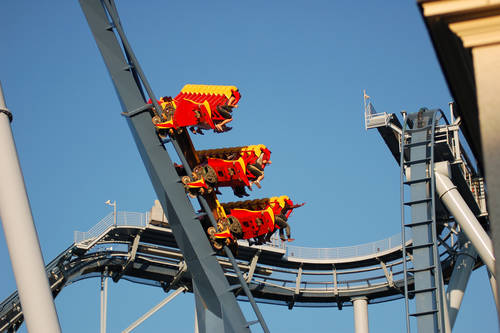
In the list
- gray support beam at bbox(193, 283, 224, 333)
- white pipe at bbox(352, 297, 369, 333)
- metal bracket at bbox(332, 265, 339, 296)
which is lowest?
white pipe at bbox(352, 297, 369, 333)

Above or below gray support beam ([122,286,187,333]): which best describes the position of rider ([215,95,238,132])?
above

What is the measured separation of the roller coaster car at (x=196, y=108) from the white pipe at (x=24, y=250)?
5171 millimetres

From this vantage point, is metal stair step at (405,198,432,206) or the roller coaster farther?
metal stair step at (405,198,432,206)

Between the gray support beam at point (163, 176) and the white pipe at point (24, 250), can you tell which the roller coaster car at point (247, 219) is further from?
the white pipe at point (24, 250)

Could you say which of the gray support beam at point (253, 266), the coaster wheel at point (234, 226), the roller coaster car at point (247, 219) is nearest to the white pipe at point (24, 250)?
the roller coaster car at point (247, 219)

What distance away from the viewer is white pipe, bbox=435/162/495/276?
73.2 ft

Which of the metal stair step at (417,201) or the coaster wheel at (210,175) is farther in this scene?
the metal stair step at (417,201)

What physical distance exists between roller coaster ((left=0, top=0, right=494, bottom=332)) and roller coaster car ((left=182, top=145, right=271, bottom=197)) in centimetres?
3

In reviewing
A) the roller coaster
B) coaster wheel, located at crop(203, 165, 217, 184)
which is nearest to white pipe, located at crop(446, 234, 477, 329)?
the roller coaster

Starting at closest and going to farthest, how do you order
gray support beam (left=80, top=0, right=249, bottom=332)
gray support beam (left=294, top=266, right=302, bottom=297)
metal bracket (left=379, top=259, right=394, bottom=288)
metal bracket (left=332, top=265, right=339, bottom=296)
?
gray support beam (left=80, top=0, right=249, bottom=332), metal bracket (left=379, top=259, right=394, bottom=288), gray support beam (left=294, top=266, right=302, bottom=297), metal bracket (left=332, top=265, right=339, bottom=296)

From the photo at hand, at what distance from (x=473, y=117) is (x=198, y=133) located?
11.3 m

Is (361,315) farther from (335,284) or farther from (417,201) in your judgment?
(417,201)

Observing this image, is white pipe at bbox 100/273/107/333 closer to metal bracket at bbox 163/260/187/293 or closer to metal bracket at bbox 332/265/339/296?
metal bracket at bbox 163/260/187/293

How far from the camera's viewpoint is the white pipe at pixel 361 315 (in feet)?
114
